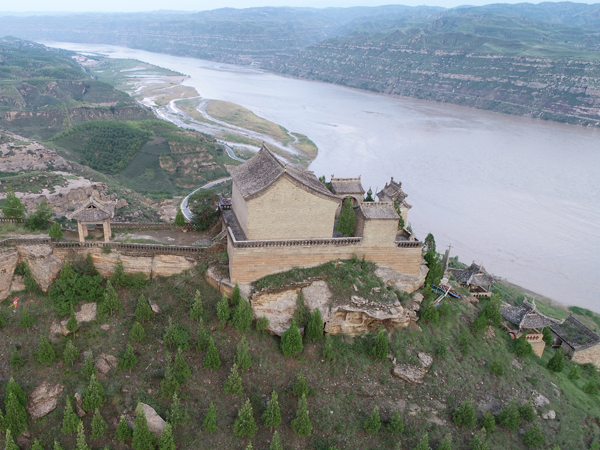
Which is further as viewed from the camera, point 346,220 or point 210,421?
point 346,220

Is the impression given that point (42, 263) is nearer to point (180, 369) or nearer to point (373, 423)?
point (180, 369)

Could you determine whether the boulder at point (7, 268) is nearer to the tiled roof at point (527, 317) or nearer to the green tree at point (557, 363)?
the tiled roof at point (527, 317)

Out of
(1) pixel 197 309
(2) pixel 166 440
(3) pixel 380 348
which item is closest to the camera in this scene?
(2) pixel 166 440

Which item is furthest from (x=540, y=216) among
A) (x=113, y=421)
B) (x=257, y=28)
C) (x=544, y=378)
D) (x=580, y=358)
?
(x=257, y=28)

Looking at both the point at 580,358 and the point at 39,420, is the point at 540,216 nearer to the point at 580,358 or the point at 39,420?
the point at 580,358

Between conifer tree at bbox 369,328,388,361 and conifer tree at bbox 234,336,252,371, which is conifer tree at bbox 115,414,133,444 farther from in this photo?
conifer tree at bbox 369,328,388,361

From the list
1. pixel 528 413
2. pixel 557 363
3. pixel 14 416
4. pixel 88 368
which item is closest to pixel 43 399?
pixel 14 416

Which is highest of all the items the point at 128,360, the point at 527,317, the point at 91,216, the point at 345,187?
the point at 345,187
